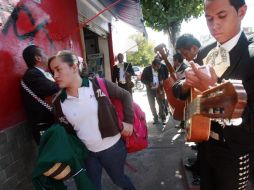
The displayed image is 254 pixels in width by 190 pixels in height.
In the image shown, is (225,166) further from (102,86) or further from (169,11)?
(169,11)

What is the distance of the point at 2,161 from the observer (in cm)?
320

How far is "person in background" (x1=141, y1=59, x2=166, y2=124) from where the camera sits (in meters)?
7.74

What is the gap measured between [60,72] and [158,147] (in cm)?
350

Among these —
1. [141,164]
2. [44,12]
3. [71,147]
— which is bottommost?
[141,164]

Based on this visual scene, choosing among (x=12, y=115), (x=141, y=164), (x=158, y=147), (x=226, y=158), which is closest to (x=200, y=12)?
(x=158, y=147)

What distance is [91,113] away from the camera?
8.80ft

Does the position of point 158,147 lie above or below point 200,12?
below

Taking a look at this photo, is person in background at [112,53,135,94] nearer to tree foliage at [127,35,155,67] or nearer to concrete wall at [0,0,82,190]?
concrete wall at [0,0,82,190]

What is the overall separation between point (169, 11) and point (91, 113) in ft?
24.5

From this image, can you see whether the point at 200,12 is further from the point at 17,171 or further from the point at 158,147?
the point at 17,171

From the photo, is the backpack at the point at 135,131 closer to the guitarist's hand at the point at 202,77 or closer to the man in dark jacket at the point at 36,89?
the man in dark jacket at the point at 36,89

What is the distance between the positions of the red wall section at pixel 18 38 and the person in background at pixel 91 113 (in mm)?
921

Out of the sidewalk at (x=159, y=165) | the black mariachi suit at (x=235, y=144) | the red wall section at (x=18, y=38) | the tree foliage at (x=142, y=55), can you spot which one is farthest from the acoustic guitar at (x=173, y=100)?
the tree foliage at (x=142, y=55)

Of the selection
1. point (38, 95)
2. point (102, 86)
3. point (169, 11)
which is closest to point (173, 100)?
point (102, 86)
